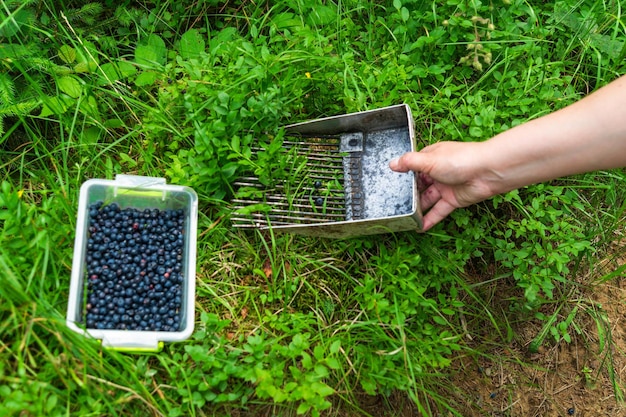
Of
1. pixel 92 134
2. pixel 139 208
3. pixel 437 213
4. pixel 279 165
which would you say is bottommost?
pixel 437 213

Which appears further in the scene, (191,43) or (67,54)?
(191,43)

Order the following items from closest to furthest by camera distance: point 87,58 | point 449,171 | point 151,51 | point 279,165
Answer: point 449,171
point 279,165
point 87,58
point 151,51

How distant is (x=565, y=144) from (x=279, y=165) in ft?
3.63

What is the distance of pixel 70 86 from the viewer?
251cm

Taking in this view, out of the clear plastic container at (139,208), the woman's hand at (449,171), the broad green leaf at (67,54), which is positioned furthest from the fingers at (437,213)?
the broad green leaf at (67,54)

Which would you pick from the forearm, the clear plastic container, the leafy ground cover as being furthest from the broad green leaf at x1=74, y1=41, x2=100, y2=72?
the forearm

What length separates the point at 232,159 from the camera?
248 centimetres

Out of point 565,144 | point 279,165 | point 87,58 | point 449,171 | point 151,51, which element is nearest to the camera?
point 565,144

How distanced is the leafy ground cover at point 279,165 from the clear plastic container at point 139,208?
57 mm

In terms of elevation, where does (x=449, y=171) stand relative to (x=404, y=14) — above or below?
below

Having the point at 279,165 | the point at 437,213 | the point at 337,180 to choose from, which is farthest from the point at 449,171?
the point at 279,165

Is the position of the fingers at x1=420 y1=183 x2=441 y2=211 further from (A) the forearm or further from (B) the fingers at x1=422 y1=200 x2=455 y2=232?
(A) the forearm

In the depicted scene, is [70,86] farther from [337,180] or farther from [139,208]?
[337,180]

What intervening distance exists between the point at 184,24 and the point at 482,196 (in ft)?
5.55
